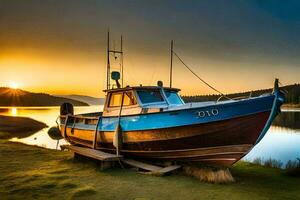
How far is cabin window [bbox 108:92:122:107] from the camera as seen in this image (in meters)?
12.7

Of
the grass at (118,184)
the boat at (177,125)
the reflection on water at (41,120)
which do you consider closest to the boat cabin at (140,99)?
the boat at (177,125)

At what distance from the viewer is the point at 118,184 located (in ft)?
29.7

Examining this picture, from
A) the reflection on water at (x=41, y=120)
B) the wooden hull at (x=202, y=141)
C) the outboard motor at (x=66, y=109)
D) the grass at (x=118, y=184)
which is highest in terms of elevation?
the outboard motor at (x=66, y=109)

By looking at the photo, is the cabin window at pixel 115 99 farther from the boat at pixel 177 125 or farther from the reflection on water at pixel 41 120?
the reflection on water at pixel 41 120

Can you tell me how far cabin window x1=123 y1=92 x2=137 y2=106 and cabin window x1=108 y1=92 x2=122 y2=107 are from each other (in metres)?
0.32

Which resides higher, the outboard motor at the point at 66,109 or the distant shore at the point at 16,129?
the outboard motor at the point at 66,109

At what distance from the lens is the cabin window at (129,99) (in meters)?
12.1

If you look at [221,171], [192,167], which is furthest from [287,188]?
[192,167]

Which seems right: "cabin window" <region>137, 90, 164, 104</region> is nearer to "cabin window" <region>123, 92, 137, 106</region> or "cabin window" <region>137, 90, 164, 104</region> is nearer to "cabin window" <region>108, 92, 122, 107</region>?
"cabin window" <region>123, 92, 137, 106</region>

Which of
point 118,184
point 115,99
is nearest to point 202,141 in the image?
point 118,184

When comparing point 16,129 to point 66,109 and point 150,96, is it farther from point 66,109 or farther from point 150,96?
point 150,96

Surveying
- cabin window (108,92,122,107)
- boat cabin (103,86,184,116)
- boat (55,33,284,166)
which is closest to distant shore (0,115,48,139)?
cabin window (108,92,122,107)

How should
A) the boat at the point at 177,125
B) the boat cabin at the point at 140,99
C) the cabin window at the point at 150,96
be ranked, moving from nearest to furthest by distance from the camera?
1. the boat at the point at 177,125
2. the boat cabin at the point at 140,99
3. the cabin window at the point at 150,96

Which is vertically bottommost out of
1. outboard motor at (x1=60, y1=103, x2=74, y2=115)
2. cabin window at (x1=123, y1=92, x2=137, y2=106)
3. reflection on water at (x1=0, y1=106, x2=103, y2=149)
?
reflection on water at (x1=0, y1=106, x2=103, y2=149)
